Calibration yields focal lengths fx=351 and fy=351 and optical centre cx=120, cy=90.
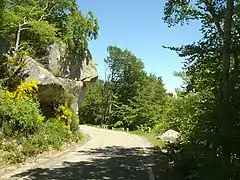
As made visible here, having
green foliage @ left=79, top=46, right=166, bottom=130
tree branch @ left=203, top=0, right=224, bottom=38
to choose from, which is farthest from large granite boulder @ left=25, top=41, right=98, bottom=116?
green foliage @ left=79, top=46, right=166, bottom=130

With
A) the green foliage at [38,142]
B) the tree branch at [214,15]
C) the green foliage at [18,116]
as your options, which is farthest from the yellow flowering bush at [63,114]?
the tree branch at [214,15]

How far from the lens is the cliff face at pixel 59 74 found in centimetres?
2124

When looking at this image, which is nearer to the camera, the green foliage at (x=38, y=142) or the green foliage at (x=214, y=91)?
the green foliage at (x=214, y=91)

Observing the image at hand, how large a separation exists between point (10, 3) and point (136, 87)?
4909cm

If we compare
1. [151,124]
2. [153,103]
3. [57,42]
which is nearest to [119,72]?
[153,103]

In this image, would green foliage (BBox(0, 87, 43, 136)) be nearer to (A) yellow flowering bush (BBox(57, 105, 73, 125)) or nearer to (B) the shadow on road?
(B) the shadow on road

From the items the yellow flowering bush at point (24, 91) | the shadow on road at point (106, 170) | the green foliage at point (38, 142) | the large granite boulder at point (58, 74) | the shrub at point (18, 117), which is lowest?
the shadow on road at point (106, 170)

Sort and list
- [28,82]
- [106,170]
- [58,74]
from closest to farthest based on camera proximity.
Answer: [106,170] → [28,82] → [58,74]

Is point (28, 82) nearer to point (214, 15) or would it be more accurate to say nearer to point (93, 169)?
point (93, 169)

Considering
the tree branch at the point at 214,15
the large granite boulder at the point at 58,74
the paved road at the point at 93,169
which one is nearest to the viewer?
the paved road at the point at 93,169

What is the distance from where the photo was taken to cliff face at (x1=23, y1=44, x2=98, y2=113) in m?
21.2

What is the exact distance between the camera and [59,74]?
2794cm

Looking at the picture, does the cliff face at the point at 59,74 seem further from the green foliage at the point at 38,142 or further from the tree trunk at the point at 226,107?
the tree trunk at the point at 226,107

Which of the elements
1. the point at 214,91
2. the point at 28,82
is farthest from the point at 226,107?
the point at 28,82
